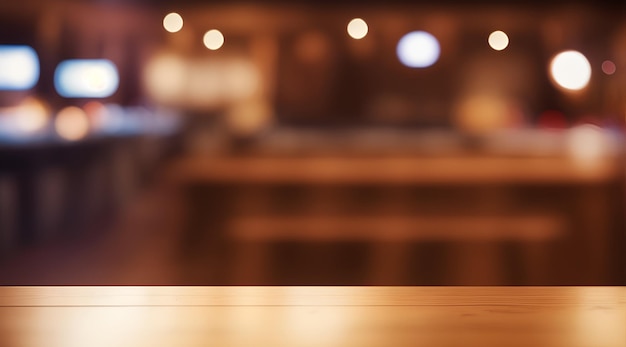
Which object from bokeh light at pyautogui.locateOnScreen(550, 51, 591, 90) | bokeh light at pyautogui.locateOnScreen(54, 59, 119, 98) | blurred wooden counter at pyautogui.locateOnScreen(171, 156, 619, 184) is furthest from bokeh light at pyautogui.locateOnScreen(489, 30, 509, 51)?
bokeh light at pyautogui.locateOnScreen(54, 59, 119, 98)

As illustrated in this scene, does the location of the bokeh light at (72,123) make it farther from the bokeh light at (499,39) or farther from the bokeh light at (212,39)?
the bokeh light at (499,39)

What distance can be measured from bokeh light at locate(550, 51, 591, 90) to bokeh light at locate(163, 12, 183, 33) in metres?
2.84

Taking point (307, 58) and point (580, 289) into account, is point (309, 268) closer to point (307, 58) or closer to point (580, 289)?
point (307, 58)

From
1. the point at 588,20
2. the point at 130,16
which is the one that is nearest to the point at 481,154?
the point at 588,20

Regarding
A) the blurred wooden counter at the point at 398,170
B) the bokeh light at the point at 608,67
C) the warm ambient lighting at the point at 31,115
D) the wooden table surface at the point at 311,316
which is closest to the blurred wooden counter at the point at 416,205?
the blurred wooden counter at the point at 398,170

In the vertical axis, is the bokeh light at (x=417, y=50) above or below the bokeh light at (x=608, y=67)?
above

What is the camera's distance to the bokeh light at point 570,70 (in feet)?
16.1

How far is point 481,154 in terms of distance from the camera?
554 centimetres

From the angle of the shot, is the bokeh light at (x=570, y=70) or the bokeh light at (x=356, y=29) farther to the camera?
the bokeh light at (x=356, y=29)

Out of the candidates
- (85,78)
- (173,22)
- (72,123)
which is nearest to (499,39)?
(173,22)

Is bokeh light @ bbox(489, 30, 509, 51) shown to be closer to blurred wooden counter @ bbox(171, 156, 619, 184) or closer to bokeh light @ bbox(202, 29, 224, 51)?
blurred wooden counter @ bbox(171, 156, 619, 184)

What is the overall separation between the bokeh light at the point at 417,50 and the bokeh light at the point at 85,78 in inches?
90.5

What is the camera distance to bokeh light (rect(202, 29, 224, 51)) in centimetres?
500

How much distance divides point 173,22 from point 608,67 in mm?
3297
